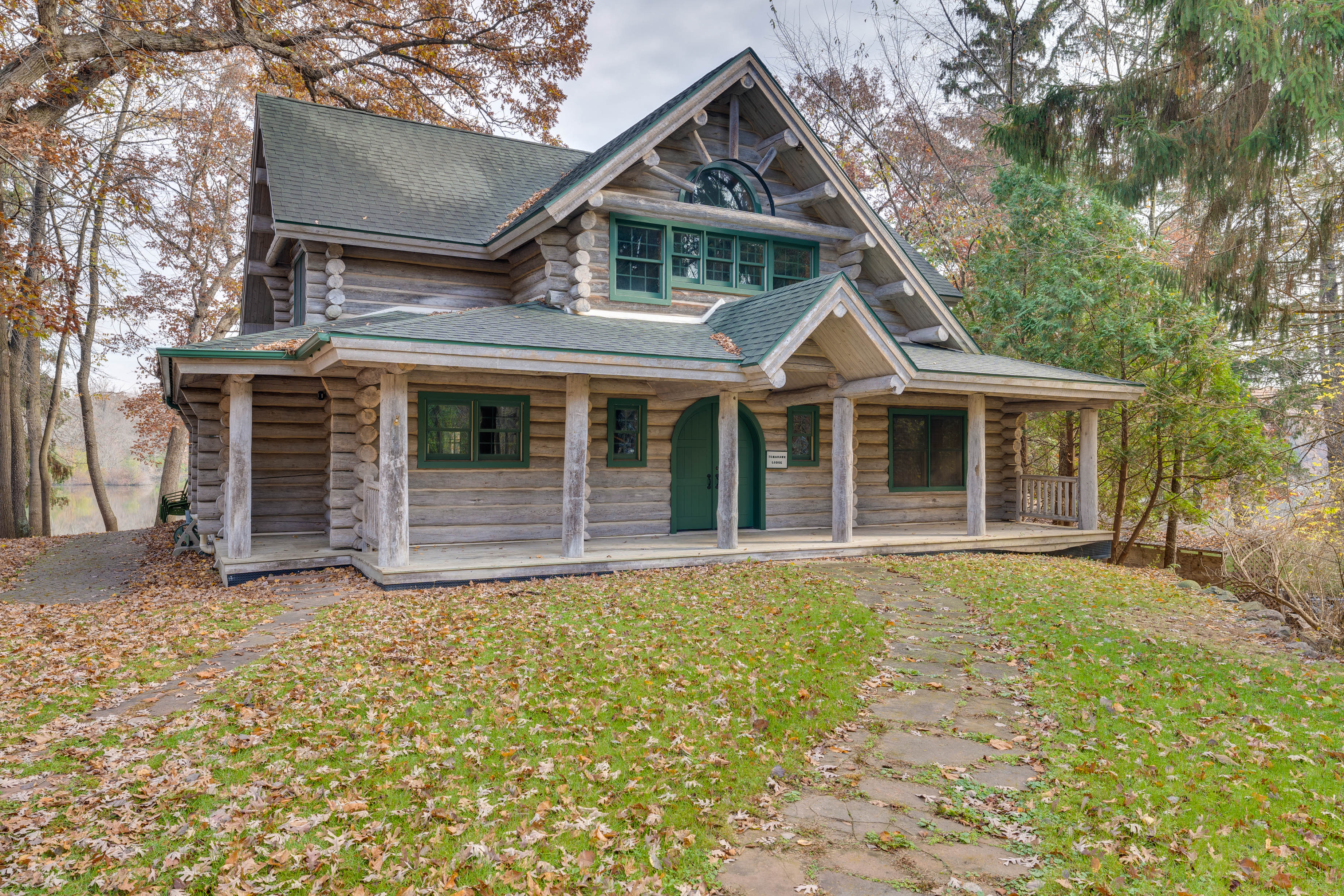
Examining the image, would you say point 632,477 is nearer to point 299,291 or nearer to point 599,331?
point 599,331

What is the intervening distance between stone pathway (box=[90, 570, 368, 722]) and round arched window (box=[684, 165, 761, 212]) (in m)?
8.63

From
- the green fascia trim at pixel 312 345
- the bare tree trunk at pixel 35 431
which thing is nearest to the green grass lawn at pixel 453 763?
the green fascia trim at pixel 312 345

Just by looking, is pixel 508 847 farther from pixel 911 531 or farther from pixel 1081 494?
pixel 1081 494

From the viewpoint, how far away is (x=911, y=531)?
50.4 feet

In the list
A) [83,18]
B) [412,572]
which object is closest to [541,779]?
[412,572]

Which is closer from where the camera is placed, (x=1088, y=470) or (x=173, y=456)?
(x=1088, y=470)

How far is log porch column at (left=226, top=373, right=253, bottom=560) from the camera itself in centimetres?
1109

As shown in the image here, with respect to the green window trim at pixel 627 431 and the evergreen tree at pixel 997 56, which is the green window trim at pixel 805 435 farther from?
the evergreen tree at pixel 997 56

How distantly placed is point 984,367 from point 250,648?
40.9 ft

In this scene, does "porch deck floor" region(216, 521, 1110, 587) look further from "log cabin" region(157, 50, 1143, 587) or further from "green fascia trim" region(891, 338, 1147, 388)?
"green fascia trim" region(891, 338, 1147, 388)

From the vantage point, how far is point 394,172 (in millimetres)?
14938

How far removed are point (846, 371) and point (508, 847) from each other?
10.2m

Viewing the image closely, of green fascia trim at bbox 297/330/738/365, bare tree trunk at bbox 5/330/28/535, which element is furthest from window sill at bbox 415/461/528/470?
bare tree trunk at bbox 5/330/28/535

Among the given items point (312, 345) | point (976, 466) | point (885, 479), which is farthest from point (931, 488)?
point (312, 345)
